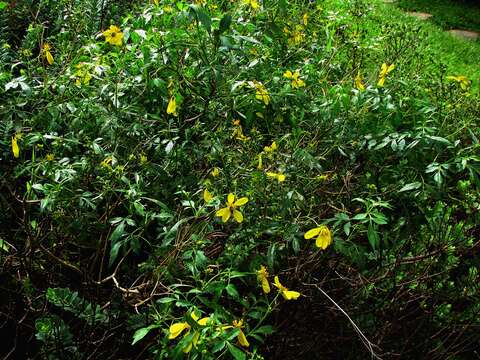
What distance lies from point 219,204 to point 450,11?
6.66 metres

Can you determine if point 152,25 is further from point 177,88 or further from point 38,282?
point 38,282

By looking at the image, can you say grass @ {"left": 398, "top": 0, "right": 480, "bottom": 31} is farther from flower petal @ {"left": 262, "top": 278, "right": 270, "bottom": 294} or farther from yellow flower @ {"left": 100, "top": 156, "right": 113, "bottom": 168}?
flower petal @ {"left": 262, "top": 278, "right": 270, "bottom": 294}

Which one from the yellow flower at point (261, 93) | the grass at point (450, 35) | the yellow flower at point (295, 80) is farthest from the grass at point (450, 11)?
the yellow flower at point (261, 93)

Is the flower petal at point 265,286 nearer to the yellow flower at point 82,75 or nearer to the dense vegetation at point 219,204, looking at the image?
the dense vegetation at point 219,204

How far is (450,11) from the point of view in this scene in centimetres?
735

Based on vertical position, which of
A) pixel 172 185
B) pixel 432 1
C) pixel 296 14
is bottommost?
pixel 432 1

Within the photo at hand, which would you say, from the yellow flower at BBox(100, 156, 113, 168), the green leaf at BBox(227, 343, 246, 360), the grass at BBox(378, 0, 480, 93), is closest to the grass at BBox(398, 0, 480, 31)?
the grass at BBox(378, 0, 480, 93)

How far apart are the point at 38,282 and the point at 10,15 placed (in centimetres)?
189

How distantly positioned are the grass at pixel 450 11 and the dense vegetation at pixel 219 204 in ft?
16.4

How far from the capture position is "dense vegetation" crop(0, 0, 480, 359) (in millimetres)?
1676

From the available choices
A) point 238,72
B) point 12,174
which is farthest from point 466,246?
point 12,174

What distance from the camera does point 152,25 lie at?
238 cm

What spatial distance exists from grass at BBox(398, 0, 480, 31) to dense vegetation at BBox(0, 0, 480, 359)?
4.98m

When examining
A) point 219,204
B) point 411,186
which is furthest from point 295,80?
point 219,204
